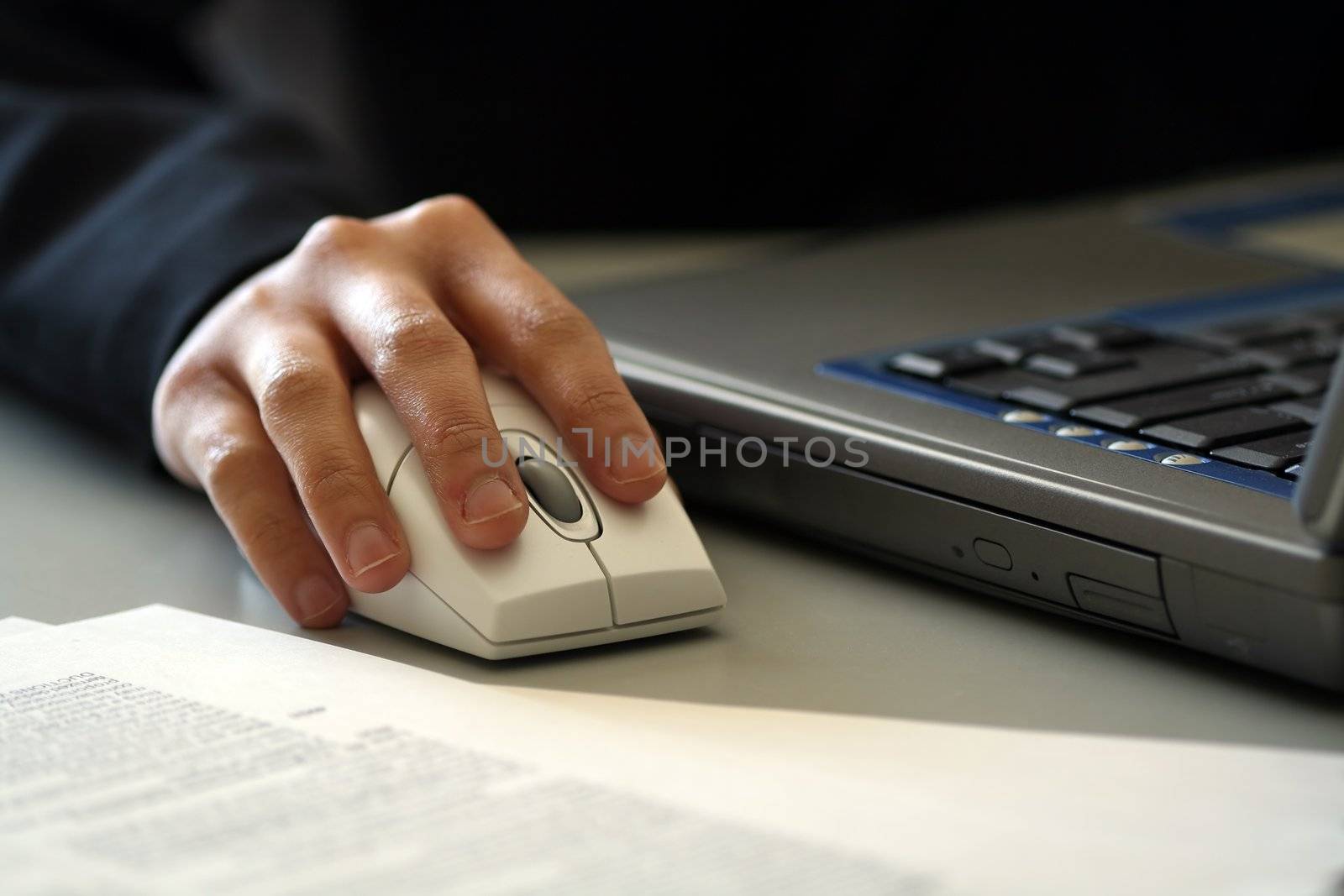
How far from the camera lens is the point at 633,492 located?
58 centimetres

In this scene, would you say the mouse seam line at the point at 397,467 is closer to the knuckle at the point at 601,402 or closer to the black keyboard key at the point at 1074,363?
the knuckle at the point at 601,402

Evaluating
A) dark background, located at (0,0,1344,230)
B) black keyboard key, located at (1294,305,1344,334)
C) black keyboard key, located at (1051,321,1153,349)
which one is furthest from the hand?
dark background, located at (0,0,1344,230)

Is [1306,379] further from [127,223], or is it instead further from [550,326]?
[127,223]

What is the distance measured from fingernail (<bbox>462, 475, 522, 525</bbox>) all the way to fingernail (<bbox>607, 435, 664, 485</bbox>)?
0.17 ft

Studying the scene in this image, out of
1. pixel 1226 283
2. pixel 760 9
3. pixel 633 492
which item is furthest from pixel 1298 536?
pixel 760 9

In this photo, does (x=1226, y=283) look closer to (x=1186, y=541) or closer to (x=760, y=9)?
(x=1186, y=541)

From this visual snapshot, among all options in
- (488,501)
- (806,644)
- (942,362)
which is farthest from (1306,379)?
(488,501)

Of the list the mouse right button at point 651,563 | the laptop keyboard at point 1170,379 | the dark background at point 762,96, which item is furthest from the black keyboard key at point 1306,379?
the dark background at point 762,96

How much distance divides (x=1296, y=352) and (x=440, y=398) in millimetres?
404

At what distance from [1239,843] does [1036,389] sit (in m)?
0.26

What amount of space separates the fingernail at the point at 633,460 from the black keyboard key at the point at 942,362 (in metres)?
0.14

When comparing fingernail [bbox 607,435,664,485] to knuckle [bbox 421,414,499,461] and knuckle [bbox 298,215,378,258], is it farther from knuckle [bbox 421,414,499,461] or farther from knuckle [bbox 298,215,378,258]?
knuckle [bbox 298,215,378,258]

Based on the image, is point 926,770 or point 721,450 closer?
point 926,770

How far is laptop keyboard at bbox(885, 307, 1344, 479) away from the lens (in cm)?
56
